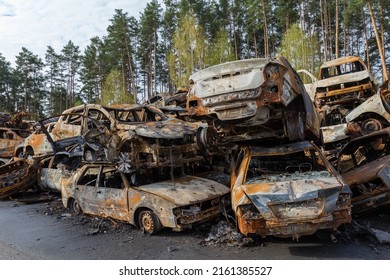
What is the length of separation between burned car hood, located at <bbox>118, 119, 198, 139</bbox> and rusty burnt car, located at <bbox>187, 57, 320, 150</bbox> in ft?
3.57

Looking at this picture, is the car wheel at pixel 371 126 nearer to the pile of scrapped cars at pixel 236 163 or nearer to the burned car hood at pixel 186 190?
the pile of scrapped cars at pixel 236 163

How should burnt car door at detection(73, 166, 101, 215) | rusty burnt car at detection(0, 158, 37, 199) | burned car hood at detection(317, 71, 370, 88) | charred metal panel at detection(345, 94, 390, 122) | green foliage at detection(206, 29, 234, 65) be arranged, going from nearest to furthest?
burnt car door at detection(73, 166, 101, 215)
charred metal panel at detection(345, 94, 390, 122)
rusty burnt car at detection(0, 158, 37, 199)
burned car hood at detection(317, 71, 370, 88)
green foliage at detection(206, 29, 234, 65)

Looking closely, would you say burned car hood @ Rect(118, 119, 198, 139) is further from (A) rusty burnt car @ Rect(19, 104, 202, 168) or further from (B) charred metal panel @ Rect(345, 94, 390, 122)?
(B) charred metal panel @ Rect(345, 94, 390, 122)

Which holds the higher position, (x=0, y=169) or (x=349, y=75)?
(x=349, y=75)

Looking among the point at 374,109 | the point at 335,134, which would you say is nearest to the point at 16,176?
the point at 335,134

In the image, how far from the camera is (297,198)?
4.04 meters

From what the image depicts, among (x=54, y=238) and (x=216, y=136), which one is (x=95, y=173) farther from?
(x=216, y=136)

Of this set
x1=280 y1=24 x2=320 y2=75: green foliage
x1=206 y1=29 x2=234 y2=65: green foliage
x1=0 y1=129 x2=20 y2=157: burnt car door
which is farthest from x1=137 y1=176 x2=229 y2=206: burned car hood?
Answer: x1=206 y1=29 x2=234 y2=65: green foliage

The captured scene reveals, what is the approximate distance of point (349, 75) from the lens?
1021cm

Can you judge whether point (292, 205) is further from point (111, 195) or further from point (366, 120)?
point (366, 120)

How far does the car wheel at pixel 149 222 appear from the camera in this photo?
5387mm

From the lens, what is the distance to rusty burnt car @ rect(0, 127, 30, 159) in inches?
494
